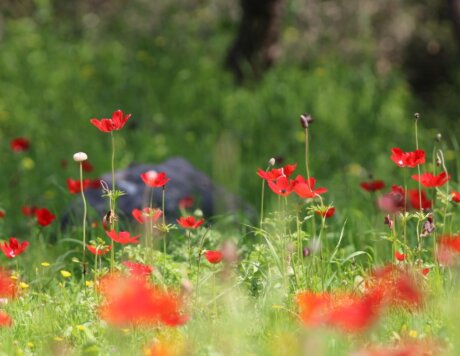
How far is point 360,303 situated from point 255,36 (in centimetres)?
603

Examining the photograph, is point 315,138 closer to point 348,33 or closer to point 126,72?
point 126,72

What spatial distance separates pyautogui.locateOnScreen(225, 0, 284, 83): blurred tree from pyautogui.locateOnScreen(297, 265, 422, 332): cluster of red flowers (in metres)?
5.20

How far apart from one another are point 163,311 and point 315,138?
4482 mm

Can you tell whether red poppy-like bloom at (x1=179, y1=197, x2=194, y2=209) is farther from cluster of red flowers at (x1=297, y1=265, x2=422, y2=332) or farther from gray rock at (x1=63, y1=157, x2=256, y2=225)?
cluster of red flowers at (x1=297, y1=265, x2=422, y2=332)

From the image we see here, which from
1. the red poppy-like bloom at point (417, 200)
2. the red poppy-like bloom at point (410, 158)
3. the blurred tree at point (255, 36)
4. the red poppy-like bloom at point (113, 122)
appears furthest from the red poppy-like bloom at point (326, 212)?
the blurred tree at point (255, 36)

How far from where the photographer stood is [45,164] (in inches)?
222

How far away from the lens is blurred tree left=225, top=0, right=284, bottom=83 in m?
7.89

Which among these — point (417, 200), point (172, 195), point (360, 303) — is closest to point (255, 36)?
point (172, 195)

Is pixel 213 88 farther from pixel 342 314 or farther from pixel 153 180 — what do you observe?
pixel 342 314

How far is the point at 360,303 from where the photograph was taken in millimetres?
2096

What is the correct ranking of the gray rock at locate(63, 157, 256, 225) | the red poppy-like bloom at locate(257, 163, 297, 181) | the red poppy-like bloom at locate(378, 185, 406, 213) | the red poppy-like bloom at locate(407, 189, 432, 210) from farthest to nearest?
the gray rock at locate(63, 157, 256, 225) < the red poppy-like bloom at locate(407, 189, 432, 210) < the red poppy-like bloom at locate(378, 185, 406, 213) < the red poppy-like bloom at locate(257, 163, 297, 181)

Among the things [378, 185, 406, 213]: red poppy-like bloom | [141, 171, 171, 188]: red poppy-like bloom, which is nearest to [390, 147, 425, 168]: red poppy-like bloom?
[378, 185, 406, 213]: red poppy-like bloom

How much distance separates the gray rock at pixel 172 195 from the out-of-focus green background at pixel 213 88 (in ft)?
0.56

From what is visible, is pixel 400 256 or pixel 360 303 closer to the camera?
pixel 360 303
